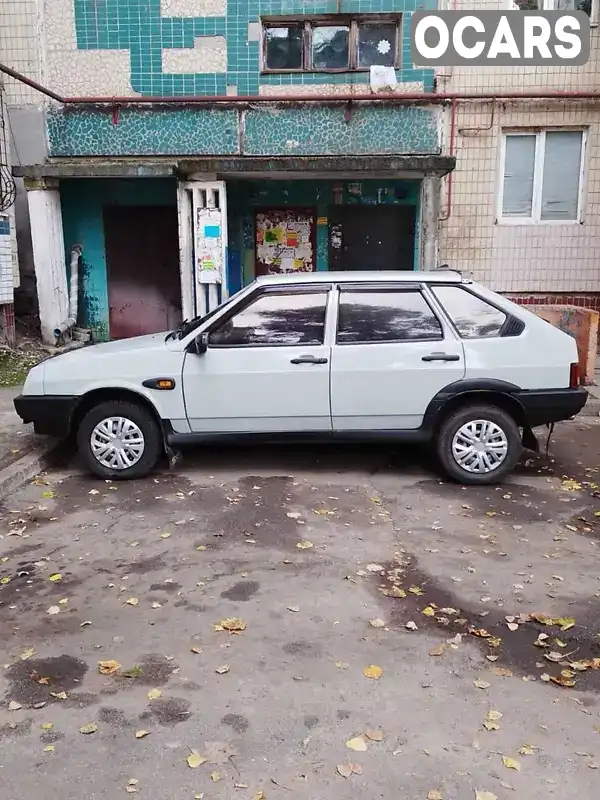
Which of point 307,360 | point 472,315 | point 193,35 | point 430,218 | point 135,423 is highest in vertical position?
point 193,35

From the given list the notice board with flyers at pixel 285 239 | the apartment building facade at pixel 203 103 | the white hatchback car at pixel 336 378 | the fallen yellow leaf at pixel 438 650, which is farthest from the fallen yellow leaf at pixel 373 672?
the notice board with flyers at pixel 285 239

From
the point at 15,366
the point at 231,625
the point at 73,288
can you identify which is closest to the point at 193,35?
the point at 73,288

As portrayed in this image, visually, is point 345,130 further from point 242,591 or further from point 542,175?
point 242,591

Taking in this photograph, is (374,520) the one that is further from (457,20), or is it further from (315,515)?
(457,20)

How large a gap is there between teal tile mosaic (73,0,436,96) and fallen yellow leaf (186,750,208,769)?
10.4m

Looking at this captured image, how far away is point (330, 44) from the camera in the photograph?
11.3 meters

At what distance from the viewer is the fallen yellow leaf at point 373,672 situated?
3295 mm

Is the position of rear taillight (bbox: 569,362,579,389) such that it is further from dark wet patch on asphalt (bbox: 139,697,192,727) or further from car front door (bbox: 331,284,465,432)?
dark wet patch on asphalt (bbox: 139,697,192,727)

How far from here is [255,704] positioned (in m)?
3.10

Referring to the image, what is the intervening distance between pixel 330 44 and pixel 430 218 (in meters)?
3.16

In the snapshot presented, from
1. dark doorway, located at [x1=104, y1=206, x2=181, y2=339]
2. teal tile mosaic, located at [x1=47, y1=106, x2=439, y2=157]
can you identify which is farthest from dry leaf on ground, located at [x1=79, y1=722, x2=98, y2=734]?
dark doorway, located at [x1=104, y1=206, x2=181, y2=339]

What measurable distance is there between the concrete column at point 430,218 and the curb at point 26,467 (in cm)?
666

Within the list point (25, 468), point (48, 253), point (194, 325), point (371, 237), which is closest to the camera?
point (194, 325)

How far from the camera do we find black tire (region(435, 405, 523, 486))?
587 centimetres
